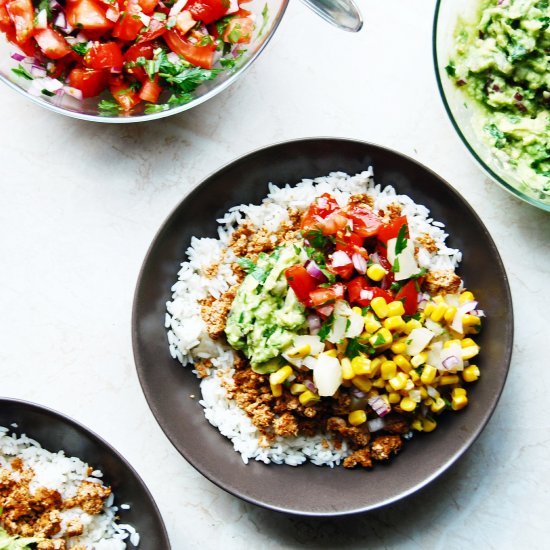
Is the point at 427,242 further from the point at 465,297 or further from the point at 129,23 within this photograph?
the point at 129,23

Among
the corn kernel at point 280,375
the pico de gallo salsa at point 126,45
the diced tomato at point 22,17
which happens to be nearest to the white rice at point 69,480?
the corn kernel at point 280,375

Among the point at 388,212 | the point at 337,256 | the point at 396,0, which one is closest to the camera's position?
→ the point at 337,256

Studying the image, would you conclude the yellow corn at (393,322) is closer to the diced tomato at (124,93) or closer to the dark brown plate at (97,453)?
the dark brown plate at (97,453)

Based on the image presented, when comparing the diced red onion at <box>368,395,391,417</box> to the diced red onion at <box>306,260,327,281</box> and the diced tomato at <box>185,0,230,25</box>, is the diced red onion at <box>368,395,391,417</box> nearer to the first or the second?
the diced red onion at <box>306,260,327,281</box>

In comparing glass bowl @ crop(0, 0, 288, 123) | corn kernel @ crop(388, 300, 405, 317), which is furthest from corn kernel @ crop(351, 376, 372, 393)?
glass bowl @ crop(0, 0, 288, 123)

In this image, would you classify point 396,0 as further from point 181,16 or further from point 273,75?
point 181,16

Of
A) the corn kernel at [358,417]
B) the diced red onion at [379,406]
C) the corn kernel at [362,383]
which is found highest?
the corn kernel at [362,383]

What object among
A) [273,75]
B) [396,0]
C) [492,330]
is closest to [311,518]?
[492,330]

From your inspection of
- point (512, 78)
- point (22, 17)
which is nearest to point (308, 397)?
point (512, 78)
